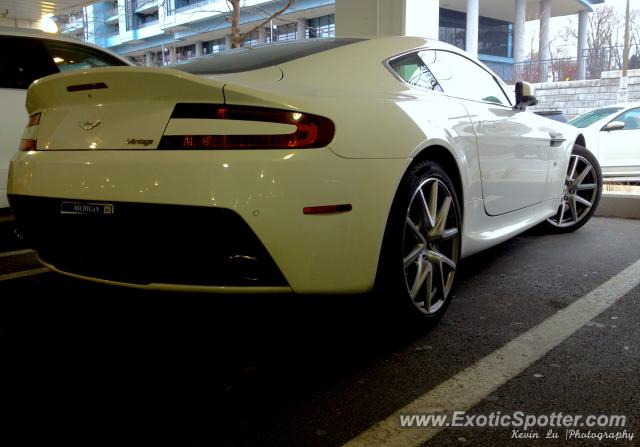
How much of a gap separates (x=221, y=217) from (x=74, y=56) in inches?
144

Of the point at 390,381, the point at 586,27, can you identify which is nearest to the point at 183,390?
the point at 390,381

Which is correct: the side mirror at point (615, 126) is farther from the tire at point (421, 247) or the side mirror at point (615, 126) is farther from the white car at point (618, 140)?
the tire at point (421, 247)

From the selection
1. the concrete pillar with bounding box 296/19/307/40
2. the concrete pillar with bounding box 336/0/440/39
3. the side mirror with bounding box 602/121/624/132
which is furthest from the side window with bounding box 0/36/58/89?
the concrete pillar with bounding box 296/19/307/40

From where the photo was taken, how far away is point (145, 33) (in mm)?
32344

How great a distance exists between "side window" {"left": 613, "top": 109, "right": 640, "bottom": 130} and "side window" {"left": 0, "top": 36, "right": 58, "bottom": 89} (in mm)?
8426

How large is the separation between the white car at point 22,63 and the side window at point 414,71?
9.40 ft

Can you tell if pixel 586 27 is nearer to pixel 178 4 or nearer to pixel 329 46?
pixel 178 4

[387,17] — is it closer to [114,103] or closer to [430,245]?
[430,245]

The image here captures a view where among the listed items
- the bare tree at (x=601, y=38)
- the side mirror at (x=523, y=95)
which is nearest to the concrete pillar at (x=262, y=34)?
the bare tree at (x=601, y=38)

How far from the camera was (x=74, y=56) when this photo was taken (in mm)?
4855

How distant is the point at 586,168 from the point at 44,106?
4049mm

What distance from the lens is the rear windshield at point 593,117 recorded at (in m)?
9.68

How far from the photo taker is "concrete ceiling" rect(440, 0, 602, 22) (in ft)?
83.4

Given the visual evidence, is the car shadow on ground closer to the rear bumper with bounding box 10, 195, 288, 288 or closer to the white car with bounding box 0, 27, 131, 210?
the rear bumper with bounding box 10, 195, 288, 288
